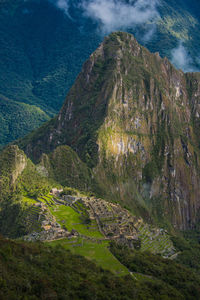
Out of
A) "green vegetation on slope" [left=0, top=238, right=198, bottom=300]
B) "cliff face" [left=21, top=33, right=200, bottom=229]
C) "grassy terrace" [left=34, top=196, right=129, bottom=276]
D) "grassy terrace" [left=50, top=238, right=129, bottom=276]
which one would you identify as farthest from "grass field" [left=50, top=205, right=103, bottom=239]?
"cliff face" [left=21, top=33, right=200, bottom=229]

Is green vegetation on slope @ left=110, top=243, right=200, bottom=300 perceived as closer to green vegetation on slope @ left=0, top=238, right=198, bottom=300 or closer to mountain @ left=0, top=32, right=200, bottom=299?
mountain @ left=0, top=32, right=200, bottom=299

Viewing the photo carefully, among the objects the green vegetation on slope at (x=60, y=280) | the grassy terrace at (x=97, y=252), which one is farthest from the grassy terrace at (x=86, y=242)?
the green vegetation on slope at (x=60, y=280)

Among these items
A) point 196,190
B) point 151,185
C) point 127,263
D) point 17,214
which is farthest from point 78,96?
point 127,263

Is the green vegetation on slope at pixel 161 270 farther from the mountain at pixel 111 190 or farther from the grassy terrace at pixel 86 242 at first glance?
the grassy terrace at pixel 86 242

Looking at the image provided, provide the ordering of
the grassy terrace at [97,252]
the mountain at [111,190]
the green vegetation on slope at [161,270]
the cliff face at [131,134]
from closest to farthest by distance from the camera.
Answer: the mountain at [111,190] < the grassy terrace at [97,252] < the green vegetation on slope at [161,270] < the cliff face at [131,134]

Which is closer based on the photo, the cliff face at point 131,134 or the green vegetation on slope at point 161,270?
the green vegetation on slope at point 161,270

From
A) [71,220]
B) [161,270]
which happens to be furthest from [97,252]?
[71,220]

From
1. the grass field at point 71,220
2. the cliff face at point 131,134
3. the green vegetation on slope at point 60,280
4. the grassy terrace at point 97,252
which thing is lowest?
the green vegetation on slope at point 60,280

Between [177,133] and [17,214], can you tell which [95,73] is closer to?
[177,133]
